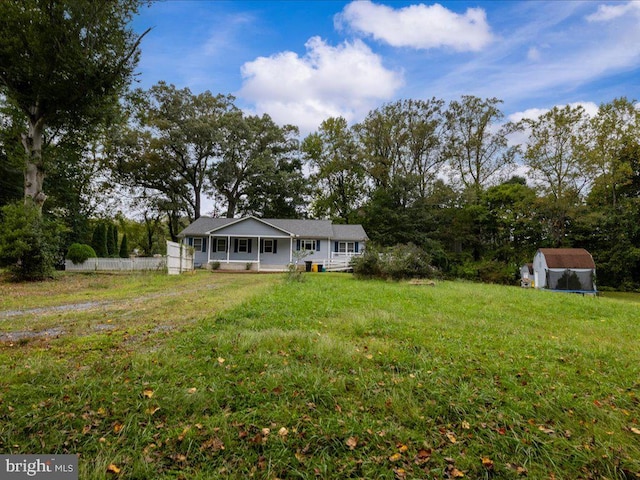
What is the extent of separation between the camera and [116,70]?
13.6 metres

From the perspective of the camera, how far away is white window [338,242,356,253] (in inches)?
1021

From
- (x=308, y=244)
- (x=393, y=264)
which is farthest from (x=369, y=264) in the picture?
(x=308, y=244)

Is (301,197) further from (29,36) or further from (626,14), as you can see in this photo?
(626,14)

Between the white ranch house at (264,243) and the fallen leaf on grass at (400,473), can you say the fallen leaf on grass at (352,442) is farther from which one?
the white ranch house at (264,243)

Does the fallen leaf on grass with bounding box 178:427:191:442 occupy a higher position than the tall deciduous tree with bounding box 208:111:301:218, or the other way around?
the tall deciduous tree with bounding box 208:111:301:218

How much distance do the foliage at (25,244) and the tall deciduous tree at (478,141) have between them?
28.3 meters

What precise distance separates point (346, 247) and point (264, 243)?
6.96 meters

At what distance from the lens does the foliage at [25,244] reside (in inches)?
469

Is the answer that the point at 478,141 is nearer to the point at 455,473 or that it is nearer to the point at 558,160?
the point at 558,160

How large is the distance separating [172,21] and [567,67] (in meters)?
12.4

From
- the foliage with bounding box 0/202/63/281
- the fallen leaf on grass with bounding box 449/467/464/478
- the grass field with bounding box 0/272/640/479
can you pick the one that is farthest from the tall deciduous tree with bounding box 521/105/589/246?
the foliage with bounding box 0/202/63/281

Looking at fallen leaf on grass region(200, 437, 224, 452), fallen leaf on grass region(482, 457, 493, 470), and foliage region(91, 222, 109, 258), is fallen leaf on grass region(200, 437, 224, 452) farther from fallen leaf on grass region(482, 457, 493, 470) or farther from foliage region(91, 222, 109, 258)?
foliage region(91, 222, 109, 258)

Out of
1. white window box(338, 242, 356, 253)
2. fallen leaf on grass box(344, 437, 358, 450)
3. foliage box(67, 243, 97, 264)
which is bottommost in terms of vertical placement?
fallen leaf on grass box(344, 437, 358, 450)

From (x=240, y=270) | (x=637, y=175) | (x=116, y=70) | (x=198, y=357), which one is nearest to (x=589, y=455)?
(x=198, y=357)
